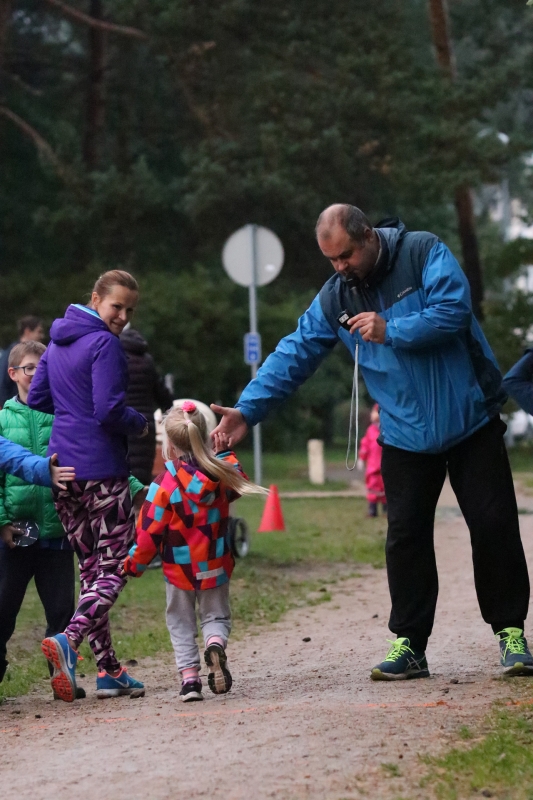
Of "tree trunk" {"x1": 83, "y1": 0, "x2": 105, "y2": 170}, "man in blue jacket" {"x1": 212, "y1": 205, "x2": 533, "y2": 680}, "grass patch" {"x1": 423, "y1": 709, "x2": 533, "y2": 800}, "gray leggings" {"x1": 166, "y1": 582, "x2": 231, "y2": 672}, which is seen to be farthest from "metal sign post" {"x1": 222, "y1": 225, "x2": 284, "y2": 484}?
"tree trunk" {"x1": 83, "y1": 0, "x2": 105, "y2": 170}

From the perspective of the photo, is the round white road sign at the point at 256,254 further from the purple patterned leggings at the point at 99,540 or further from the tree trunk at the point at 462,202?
the tree trunk at the point at 462,202

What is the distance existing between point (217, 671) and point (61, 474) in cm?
107

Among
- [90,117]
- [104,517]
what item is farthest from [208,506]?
[90,117]

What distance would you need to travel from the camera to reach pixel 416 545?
21.3ft

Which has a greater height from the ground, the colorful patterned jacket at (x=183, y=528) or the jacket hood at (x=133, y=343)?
the jacket hood at (x=133, y=343)

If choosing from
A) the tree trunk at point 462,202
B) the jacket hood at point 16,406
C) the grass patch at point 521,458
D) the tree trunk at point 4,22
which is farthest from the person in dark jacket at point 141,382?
the tree trunk at point 4,22

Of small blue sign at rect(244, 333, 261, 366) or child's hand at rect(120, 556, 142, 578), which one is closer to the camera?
child's hand at rect(120, 556, 142, 578)

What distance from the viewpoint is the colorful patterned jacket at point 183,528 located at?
6254 millimetres

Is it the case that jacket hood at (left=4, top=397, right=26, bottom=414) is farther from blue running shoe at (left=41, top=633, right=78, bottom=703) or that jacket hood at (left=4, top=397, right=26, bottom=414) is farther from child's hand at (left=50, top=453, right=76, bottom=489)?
blue running shoe at (left=41, top=633, right=78, bottom=703)

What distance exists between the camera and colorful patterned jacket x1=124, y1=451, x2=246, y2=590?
6254 millimetres

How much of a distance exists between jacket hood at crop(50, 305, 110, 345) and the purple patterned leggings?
64 cm

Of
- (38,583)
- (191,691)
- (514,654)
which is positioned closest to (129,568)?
(191,691)

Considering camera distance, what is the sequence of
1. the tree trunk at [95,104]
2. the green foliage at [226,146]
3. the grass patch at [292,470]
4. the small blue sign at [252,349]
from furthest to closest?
the tree trunk at [95,104]
the green foliage at [226,146]
the grass patch at [292,470]
the small blue sign at [252,349]

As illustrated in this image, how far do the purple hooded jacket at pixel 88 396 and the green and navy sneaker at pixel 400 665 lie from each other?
1404mm
